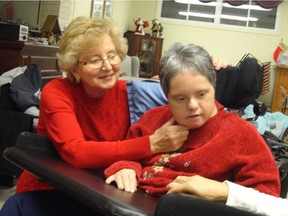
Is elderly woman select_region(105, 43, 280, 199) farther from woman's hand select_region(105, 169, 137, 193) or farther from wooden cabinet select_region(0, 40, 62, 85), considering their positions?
wooden cabinet select_region(0, 40, 62, 85)

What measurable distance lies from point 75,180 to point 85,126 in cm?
46

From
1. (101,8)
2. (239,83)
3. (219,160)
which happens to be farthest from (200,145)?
(101,8)

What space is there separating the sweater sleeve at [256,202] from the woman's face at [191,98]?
0.91 ft

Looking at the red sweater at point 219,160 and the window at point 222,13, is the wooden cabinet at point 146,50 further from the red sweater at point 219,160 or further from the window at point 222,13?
the red sweater at point 219,160

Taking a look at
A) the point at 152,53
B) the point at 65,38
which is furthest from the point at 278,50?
the point at 65,38

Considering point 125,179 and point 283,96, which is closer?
point 125,179

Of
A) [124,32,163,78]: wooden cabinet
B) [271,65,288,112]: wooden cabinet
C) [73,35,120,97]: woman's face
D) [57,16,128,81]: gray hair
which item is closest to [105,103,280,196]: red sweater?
[73,35,120,97]: woman's face

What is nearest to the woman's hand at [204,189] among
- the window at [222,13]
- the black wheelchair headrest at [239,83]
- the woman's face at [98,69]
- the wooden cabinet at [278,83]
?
the woman's face at [98,69]

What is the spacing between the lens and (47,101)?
4.24ft

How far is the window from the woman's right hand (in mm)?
6903

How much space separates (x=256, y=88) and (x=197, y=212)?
94 centimetres

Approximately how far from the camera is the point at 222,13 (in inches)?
300

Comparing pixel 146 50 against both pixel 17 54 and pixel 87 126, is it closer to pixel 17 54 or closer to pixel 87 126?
pixel 17 54

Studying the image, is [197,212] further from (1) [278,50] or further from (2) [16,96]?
(1) [278,50]
